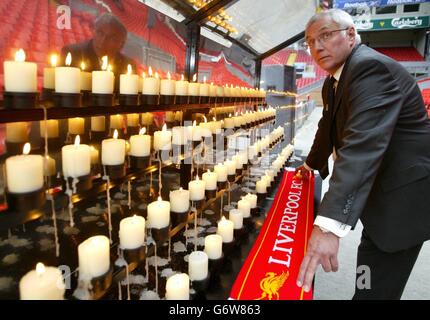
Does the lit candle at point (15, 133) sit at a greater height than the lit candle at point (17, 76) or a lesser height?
lesser

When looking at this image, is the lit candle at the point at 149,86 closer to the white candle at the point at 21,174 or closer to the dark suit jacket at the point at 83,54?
Result: the white candle at the point at 21,174

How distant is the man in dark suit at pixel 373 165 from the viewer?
4.52 feet

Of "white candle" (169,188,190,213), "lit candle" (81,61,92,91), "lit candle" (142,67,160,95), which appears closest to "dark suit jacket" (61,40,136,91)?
"lit candle" (142,67,160,95)

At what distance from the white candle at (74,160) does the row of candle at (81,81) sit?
0.26 meters

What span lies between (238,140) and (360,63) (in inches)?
114

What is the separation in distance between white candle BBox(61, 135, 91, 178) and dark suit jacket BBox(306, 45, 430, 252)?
1.12m

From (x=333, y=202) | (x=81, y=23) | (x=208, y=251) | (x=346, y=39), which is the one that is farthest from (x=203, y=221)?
(x=81, y=23)

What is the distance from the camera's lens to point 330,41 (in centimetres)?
179

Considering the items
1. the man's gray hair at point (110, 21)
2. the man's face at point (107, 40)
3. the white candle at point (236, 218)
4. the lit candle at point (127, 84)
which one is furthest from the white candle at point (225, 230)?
the man's gray hair at point (110, 21)

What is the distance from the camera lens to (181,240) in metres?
2.52

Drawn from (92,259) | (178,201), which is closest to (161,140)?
(178,201)

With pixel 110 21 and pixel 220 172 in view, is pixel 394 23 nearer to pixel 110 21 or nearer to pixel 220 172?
pixel 110 21

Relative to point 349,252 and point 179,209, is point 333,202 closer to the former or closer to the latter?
point 179,209

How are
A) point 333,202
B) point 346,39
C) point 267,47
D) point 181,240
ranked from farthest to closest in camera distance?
point 267,47 < point 181,240 < point 346,39 < point 333,202
